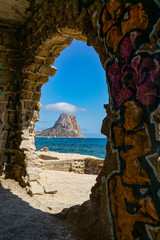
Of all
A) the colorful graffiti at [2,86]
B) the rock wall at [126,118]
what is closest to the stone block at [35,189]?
the rock wall at [126,118]

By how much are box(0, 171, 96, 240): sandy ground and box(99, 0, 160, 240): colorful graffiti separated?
99 centimetres

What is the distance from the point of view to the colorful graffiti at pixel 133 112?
1.71 m

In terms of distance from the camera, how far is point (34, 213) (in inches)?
133

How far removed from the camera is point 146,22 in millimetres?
1771

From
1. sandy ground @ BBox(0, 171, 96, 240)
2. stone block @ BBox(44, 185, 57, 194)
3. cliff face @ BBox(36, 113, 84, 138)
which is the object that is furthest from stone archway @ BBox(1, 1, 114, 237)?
cliff face @ BBox(36, 113, 84, 138)

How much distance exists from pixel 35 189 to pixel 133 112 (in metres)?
3.38

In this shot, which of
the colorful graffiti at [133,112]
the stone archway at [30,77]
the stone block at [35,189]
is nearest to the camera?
the colorful graffiti at [133,112]

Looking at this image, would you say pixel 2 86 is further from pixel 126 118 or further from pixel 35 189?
pixel 126 118

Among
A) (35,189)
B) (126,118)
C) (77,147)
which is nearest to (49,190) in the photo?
(35,189)

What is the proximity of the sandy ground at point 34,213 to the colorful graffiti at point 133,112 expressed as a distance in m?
0.99

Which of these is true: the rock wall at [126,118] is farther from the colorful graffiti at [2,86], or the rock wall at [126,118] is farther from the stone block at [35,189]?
the colorful graffiti at [2,86]

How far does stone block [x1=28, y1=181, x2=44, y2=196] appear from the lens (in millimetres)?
4319

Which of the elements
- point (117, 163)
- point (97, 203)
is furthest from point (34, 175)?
point (117, 163)

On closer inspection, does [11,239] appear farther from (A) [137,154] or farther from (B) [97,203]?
(A) [137,154]
